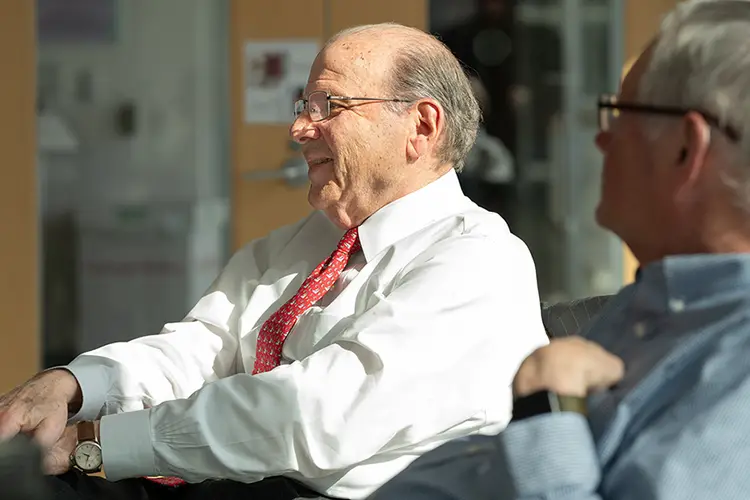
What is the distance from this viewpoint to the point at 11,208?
14.4ft

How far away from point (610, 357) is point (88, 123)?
3.59 metres

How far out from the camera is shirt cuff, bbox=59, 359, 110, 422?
6.72ft

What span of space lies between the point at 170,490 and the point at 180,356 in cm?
33

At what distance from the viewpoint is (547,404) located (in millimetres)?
1134

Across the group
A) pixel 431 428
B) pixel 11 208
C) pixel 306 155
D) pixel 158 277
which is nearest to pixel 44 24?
pixel 11 208

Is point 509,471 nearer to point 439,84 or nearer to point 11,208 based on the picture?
point 439,84

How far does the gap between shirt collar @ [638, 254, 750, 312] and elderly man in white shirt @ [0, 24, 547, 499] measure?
0.67 meters

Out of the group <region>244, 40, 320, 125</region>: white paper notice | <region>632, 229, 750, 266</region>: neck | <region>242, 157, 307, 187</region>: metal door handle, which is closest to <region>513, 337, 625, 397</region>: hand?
<region>632, 229, 750, 266</region>: neck

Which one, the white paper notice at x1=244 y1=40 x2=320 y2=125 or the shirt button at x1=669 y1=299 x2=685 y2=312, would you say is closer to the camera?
the shirt button at x1=669 y1=299 x2=685 y2=312

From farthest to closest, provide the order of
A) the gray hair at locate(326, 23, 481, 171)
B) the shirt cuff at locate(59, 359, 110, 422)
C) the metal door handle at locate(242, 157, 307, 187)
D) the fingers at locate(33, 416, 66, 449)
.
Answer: the metal door handle at locate(242, 157, 307, 187) < the gray hair at locate(326, 23, 481, 171) < the shirt cuff at locate(59, 359, 110, 422) < the fingers at locate(33, 416, 66, 449)

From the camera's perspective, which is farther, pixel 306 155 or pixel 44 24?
pixel 44 24

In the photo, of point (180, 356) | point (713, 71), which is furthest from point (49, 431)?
point (713, 71)

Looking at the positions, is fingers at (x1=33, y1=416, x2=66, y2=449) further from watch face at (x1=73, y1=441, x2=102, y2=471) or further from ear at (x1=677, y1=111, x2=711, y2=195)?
ear at (x1=677, y1=111, x2=711, y2=195)

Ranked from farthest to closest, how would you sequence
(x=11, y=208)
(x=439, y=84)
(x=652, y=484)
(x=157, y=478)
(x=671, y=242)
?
1. (x=11, y=208)
2. (x=439, y=84)
3. (x=157, y=478)
4. (x=671, y=242)
5. (x=652, y=484)
